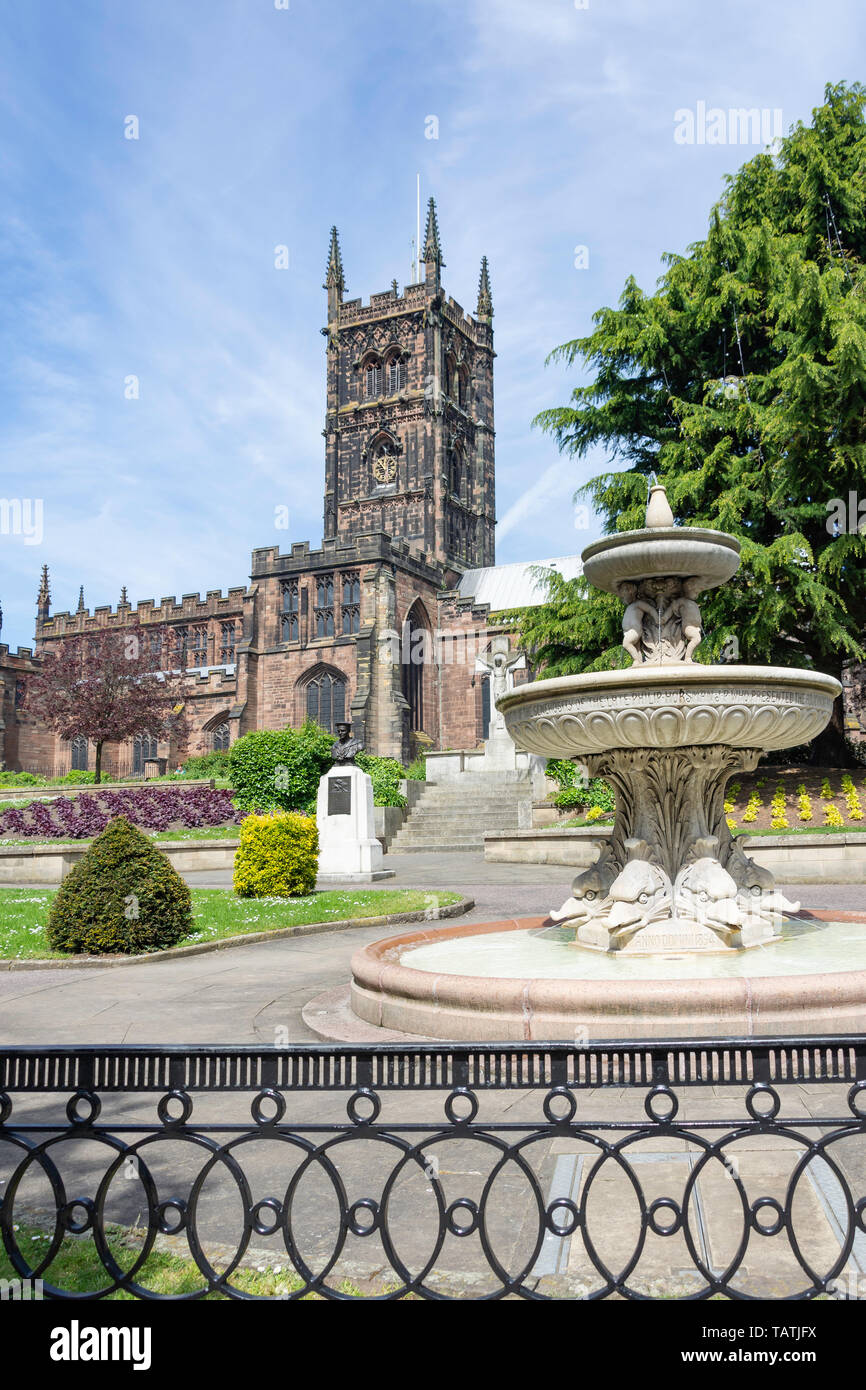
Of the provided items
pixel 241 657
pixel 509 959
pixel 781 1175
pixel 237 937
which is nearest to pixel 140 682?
pixel 241 657

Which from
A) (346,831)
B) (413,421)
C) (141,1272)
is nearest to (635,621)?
(141,1272)

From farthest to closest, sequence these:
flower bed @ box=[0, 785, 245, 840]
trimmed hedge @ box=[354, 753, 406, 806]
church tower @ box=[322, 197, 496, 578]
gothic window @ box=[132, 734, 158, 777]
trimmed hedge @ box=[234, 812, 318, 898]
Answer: church tower @ box=[322, 197, 496, 578], gothic window @ box=[132, 734, 158, 777], flower bed @ box=[0, 785, 245, 840], trimmed hedge @ box=[354, 753, 406, 806], trimmed hedge @ box=[234, 812, 318, 898]

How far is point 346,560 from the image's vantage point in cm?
4644

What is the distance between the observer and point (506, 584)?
56.1m

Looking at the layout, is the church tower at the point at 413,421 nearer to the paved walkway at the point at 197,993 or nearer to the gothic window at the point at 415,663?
the gothic window at the point at 415,663

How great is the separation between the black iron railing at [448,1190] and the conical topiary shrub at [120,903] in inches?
222

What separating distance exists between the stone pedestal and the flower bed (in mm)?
10585

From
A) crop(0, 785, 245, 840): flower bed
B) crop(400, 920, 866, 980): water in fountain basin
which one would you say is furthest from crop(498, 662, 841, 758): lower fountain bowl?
crop(0, 785, 245, 840): flower bed

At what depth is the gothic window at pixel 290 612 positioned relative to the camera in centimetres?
4831

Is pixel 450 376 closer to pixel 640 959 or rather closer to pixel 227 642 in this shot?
pixel 227 642

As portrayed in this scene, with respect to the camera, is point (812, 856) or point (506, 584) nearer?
point (812, 856)

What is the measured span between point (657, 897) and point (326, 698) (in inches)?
1626

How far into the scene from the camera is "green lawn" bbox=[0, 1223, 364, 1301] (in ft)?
8.31

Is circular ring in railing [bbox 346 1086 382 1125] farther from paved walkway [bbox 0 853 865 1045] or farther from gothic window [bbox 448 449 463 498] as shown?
gothic window [bbox 448 449 463 498]
